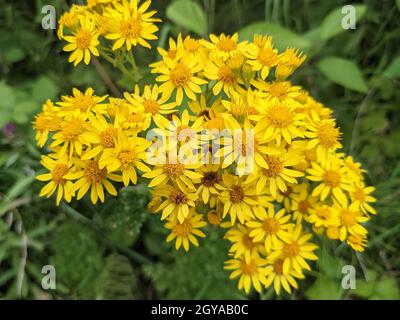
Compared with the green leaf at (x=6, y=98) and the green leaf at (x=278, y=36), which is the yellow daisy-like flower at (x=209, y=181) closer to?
the green leaf at (x=278, y=36)

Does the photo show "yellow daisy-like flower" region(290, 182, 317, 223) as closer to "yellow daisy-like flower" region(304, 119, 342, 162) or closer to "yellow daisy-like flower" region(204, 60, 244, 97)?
"yellow daisy-like flower" region(304, 119, 342, 162)

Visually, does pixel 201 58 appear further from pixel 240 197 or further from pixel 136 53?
pixel 136 53

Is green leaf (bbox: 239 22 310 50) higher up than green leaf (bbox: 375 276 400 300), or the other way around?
green leaf (bbox: 239 22 310 50)

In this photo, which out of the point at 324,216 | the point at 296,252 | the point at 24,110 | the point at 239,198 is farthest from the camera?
the point at 24,110

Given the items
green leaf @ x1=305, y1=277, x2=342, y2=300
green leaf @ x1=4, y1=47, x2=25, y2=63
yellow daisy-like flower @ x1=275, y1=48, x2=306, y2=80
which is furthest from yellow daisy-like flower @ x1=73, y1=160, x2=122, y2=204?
green leaf @ x1=4, y1=47, x2=25, y2=63

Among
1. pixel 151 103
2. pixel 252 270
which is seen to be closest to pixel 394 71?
pixel 252 270

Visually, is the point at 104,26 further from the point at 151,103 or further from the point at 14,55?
the point at 14,55

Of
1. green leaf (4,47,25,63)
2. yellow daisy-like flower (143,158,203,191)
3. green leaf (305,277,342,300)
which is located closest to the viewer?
yellow daisy-like flower (143,158,203,191)
